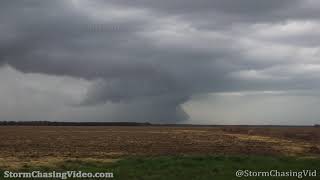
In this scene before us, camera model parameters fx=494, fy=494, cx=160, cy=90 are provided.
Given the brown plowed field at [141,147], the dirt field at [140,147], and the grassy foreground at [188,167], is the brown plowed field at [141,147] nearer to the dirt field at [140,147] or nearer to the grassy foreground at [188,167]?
the dirt field at [140,147]

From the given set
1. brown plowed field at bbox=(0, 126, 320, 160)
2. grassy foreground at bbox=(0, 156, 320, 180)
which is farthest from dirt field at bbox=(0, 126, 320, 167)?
grassy foreground at bbox=(0, 156, 320, 180)

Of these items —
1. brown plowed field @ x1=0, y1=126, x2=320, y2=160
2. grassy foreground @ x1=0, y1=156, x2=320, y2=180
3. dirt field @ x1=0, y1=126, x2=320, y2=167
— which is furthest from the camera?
brown plowed field @ x1=0, y1=126, x2=320, y2=160

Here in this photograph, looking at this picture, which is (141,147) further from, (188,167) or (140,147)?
(188,167)

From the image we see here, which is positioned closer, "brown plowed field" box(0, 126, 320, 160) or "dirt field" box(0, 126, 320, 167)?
"dirt field" box(0, 126, 320, 167)

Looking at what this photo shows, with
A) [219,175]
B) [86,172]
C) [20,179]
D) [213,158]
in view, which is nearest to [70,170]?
[86,172]

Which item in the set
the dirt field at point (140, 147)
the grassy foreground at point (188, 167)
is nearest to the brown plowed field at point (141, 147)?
the dirt field at point (140, 147)

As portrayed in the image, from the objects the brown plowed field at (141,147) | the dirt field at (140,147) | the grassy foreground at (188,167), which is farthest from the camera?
the brown plowed field at (141,147)

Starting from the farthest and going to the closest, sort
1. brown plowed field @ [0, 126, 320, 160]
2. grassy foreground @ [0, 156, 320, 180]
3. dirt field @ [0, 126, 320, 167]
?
brown plowed field @ [0, 126, 320, 160] < dirt field @ [0, 126, 320, 167] < grassy foreground @ [0, 156, 320, 180]

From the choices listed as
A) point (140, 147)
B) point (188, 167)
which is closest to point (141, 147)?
point (140, 147)

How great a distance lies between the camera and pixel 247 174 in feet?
89.9

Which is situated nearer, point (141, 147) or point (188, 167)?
point (188, 167)

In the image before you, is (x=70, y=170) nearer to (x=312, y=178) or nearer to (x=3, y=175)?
(x=3, y=175)

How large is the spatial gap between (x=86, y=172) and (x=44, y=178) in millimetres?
2749

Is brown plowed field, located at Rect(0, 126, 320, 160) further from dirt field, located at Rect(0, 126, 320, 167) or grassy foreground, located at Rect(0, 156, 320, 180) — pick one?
grassy foreground, located at Rect(0, 156, 320, 180)
